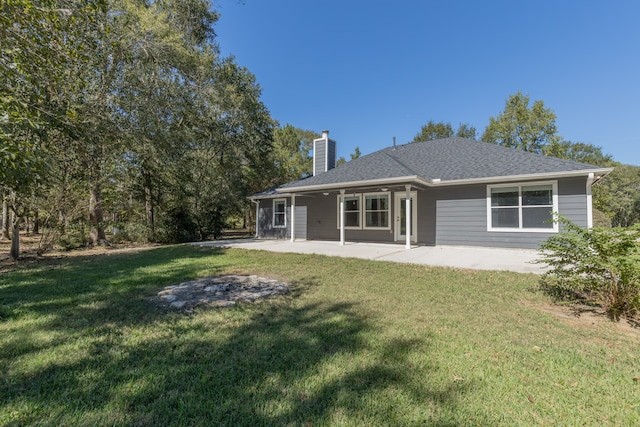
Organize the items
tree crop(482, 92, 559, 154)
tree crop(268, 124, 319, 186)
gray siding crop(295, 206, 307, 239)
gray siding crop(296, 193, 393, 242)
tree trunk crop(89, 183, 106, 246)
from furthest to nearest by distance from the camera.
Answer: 1. tree crop(268, 124, 319, 186)
2. tree crop(482, 92, 559, 154)
3. gray siding crop(295, 206, 307, 239)
4. gray siding crop(296, 193, 393, 242)
5. tree trunk crop(89, 183, 106, 246)

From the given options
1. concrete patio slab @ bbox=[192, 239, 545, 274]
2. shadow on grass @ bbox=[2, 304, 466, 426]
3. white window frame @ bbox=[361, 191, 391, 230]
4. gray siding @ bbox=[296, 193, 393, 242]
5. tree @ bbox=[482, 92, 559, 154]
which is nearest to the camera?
shadow on grass @ bbox=[2, 304, 466, 426]

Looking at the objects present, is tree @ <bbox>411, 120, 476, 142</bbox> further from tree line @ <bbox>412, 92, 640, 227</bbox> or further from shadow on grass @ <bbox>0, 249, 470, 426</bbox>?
shadow on grass @ <bbox>0, 249, 470, 426</bbox>

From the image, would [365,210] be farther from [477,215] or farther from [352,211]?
[477,215]

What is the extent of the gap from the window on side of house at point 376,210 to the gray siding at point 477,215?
2033mm

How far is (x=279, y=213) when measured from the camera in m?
15.5

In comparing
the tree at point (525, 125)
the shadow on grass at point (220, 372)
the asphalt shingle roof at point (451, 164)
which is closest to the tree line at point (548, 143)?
the tree at point (525, 125)

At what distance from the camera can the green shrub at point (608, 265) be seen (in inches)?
134

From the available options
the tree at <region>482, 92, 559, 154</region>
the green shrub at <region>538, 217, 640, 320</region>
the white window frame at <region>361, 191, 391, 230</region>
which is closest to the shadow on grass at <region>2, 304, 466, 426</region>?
the green shrub at <region>538, 217, 640, 320</region>

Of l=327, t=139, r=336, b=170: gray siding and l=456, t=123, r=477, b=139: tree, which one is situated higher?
l=456, t=123, r=477, b=139: tree

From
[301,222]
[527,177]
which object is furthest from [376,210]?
[527,177]

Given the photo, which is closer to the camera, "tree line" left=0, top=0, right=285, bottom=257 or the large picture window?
"tree line" left=0, top=0, right=285, bottom=257

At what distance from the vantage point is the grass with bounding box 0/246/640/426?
1.89m

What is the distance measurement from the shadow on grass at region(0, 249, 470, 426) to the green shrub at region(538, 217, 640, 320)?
270 cm

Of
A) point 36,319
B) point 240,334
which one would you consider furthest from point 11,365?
point 240,334
